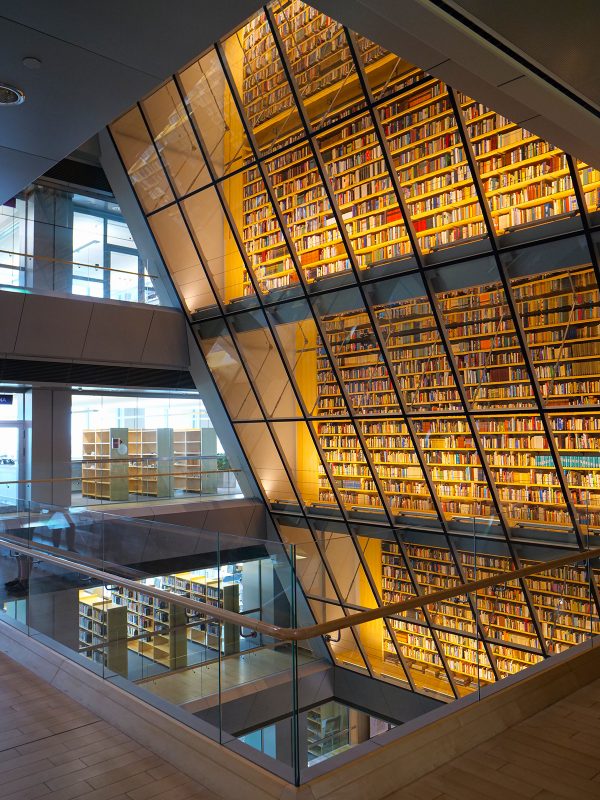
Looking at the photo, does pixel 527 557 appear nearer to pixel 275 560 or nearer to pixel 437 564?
pixel 437 564

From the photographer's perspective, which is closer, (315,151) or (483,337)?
(483,337)

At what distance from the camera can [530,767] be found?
11.9 ft

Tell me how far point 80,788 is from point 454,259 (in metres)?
7.29

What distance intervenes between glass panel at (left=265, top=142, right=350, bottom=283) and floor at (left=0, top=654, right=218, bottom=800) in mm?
7395

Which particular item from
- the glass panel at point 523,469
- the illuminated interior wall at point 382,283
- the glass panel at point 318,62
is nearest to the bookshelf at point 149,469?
the illuminated interior wall at point 382,283

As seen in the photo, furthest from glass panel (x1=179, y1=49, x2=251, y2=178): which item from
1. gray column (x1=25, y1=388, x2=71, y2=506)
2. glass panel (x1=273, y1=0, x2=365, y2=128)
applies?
gray column (x1=25, y1=388, x2=71, y2=506)

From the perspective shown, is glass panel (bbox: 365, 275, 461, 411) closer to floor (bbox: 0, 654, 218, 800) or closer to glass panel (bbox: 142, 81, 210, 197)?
glass panel (bbox: 142, 81, 210, 197)

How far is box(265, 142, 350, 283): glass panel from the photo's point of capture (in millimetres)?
10414

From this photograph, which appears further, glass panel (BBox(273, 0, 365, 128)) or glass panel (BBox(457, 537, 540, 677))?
glass panel (BBox(273, 0, 365, 128))

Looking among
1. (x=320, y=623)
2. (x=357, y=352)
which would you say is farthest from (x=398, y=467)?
(x=320, y=623)

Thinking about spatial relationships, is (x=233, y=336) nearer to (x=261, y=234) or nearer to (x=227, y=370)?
(x=227, y=370)

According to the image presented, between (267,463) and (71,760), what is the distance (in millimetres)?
9521

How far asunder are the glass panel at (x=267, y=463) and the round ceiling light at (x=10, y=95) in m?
9.23

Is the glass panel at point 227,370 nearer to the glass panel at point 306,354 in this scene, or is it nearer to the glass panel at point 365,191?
the glass panel at point 306,354
